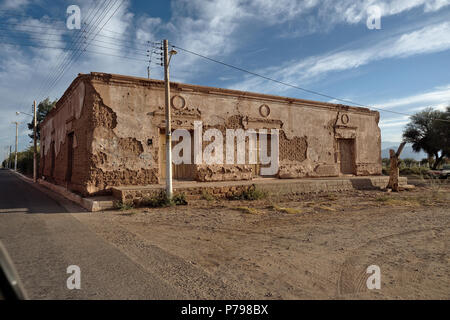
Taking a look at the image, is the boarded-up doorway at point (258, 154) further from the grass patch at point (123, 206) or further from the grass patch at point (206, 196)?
the grass patch at point (123, 206)

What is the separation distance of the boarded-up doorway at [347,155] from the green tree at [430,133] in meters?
15.6

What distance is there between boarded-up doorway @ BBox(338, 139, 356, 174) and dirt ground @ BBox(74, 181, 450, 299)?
7718 millimetres

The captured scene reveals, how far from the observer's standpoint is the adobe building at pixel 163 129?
9.48m

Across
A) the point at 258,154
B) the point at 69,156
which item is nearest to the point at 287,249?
the point at 258,154

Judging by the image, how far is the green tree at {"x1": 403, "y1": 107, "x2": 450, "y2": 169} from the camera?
2567 cm

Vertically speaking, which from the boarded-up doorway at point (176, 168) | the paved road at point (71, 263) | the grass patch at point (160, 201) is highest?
the boarded-up doorway at point (176, 168)

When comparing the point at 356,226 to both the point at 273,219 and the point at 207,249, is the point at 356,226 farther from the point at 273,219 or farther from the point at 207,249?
the point at 207,249

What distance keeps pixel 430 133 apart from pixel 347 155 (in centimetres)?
1729

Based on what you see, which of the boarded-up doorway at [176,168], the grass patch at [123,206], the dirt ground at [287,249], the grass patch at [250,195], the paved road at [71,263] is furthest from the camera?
the boarded-up doorway at [176,168]

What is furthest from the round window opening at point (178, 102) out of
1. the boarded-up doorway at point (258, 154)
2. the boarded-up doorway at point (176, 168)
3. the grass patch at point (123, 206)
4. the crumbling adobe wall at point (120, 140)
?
the grass patch at point (123, 206)

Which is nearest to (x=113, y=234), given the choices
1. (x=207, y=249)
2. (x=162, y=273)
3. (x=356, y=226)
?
(x=207, y=249)

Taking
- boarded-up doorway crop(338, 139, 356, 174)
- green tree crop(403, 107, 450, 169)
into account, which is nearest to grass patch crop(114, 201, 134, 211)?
boarded-up doorway crop(338, 139, 356, 174)

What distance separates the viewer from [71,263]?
Result: 359cm
